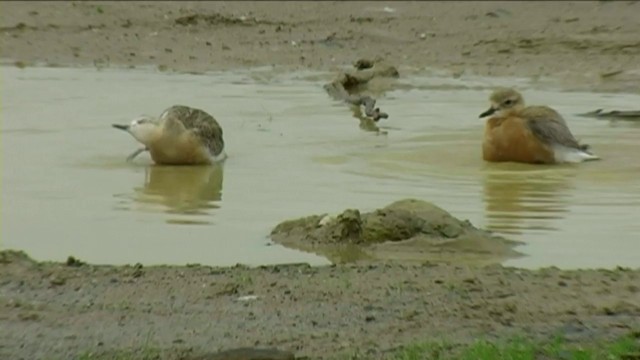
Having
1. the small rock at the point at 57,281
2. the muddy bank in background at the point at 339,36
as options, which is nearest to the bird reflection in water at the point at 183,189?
the small rock at the point at 57,281

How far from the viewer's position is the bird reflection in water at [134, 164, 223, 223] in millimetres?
10453

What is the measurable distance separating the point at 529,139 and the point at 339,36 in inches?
325

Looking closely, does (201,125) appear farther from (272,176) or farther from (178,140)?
(272,176)

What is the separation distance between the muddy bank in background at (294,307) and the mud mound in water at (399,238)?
611 mm

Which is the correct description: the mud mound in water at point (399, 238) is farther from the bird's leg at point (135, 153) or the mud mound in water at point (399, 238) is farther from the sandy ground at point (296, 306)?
the bird's leg at point (135, 153)

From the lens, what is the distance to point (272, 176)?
11484mm

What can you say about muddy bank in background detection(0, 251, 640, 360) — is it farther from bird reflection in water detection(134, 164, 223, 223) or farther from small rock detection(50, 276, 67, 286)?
bird reflection in water detection(134, 164, 223, 223)

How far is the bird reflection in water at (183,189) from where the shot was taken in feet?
34.3

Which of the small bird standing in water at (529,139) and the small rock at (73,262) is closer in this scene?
the small rock at (73,262)

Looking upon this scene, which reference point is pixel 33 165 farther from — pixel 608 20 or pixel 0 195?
pixel 608 20

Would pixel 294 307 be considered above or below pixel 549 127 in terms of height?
below

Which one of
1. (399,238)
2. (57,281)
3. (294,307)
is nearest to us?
(294,307)

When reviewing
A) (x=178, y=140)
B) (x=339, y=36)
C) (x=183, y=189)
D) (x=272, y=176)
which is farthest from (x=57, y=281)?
(x=339, y=36)

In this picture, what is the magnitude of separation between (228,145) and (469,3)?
1024 cm
